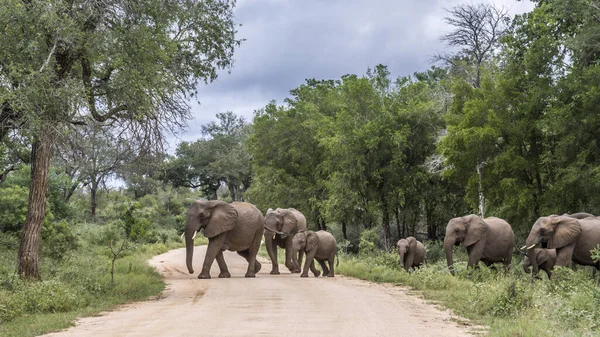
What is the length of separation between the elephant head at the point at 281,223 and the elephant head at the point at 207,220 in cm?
450

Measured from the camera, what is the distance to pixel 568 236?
21.5 m

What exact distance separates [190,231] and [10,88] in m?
10.5

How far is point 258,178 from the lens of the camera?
5209 cm

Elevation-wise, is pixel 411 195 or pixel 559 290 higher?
pixel 411 195

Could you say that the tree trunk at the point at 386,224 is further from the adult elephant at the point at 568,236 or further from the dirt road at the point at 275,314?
the dirt road at the point at 275,314

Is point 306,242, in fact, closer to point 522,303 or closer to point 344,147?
point 522,303

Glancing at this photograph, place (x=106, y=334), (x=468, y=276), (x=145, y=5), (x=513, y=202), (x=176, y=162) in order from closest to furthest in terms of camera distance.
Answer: (x=106, y=334)
(x=145, y=5)
(x=468, y=276)
(x=513, y=202)
(x=176, y=162)

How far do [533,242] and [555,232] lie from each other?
35.0 inches

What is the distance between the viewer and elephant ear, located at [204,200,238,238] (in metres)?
24.3

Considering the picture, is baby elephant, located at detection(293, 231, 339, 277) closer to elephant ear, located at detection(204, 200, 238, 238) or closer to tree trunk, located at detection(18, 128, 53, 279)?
elephant ear, located at detection(204, 200, 238, 238)

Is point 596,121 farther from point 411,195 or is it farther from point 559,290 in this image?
point 411,195

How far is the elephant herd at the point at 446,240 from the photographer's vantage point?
866 inches

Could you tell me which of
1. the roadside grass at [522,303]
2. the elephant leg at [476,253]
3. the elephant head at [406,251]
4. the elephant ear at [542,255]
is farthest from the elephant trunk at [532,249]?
the elephant head at [406,251]

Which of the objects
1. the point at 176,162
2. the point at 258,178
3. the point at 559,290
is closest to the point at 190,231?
the point at 559,290
